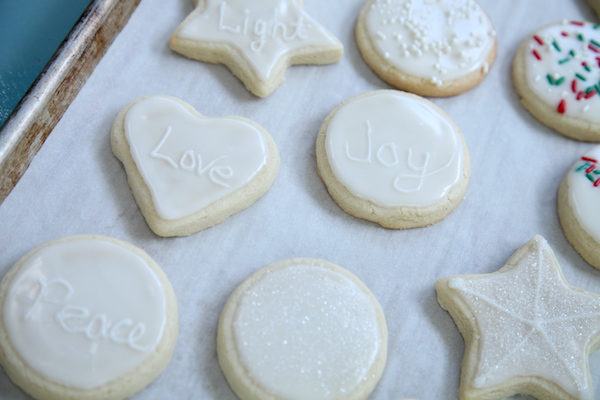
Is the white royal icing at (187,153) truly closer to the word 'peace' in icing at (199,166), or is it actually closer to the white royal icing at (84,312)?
the word 'peace' in icing at (199,166)

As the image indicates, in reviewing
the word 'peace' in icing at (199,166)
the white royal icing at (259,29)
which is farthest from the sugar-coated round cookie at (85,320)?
the white royal icing at (259,29)

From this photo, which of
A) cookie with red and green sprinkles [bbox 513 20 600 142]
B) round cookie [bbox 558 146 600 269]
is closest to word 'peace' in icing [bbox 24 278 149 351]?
round cookie [bbox 558 146 600 269]

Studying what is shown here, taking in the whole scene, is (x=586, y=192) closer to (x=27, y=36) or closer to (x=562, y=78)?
(x=562, y=78)

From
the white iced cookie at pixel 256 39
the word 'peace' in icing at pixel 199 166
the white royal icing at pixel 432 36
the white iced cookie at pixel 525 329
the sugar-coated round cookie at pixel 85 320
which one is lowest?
the sugar-coated round cookie at pixel 85 320

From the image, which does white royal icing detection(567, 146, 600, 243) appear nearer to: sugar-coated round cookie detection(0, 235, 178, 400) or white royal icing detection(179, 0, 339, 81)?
white royal icing detection(179, 0, 339, 81)

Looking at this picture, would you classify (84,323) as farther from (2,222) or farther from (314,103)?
(314,103)

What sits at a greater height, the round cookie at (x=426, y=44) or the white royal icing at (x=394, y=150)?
the round cookie at (x=426, y=44)
